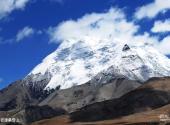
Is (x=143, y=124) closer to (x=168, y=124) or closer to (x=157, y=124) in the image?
(x=157, y=124)

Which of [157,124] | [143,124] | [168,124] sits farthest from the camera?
[143,124]

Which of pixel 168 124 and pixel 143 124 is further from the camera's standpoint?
pixel 143 124

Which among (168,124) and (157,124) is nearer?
(168,124)

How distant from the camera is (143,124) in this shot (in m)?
182

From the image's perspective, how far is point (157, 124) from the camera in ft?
534

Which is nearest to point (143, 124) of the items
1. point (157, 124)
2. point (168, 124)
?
point (157, 124)

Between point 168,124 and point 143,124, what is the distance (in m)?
30.0

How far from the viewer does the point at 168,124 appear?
5984 inches

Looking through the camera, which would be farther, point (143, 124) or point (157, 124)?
point (143, 124)

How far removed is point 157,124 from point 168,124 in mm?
10972

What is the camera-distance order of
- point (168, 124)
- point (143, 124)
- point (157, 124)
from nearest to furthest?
point (168, 124) < point (157, 124) < point (143, 124)

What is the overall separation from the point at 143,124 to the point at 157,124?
19032mm
